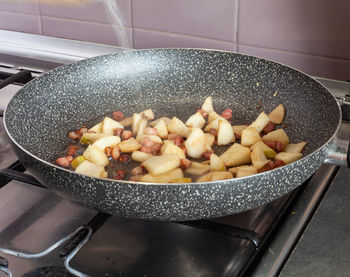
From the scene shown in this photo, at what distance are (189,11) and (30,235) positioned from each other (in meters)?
0.64

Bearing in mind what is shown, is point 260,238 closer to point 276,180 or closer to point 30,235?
point 276,180

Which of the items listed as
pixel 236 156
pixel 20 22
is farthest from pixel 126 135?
pixel 20 22

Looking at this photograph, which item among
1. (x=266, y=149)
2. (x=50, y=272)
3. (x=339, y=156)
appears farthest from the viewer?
(x=266, y=149)

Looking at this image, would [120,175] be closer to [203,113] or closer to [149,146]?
[149,146]

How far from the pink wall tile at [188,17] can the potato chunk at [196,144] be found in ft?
1.12

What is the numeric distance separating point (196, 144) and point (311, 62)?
362 millimetres

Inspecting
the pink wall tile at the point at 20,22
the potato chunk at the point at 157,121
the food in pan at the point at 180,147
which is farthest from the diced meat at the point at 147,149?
the pink wall tile at the point at 20,22

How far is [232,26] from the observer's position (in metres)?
1.12

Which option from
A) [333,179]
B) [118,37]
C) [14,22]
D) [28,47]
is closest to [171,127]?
[333,179]

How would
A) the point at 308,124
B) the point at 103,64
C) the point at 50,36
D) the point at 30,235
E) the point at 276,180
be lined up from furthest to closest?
the point at 50,36, the point at 103,64, the point at 308,124, the point at 30,235, the point at 276,180

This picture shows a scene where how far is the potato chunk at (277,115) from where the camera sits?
3.25 ft

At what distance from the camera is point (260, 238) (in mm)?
692

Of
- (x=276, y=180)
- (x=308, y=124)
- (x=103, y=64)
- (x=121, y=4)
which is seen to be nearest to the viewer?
(x=276, y=180)

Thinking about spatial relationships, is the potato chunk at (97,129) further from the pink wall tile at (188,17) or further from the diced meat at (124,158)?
the pink wall tile at (188,17)
